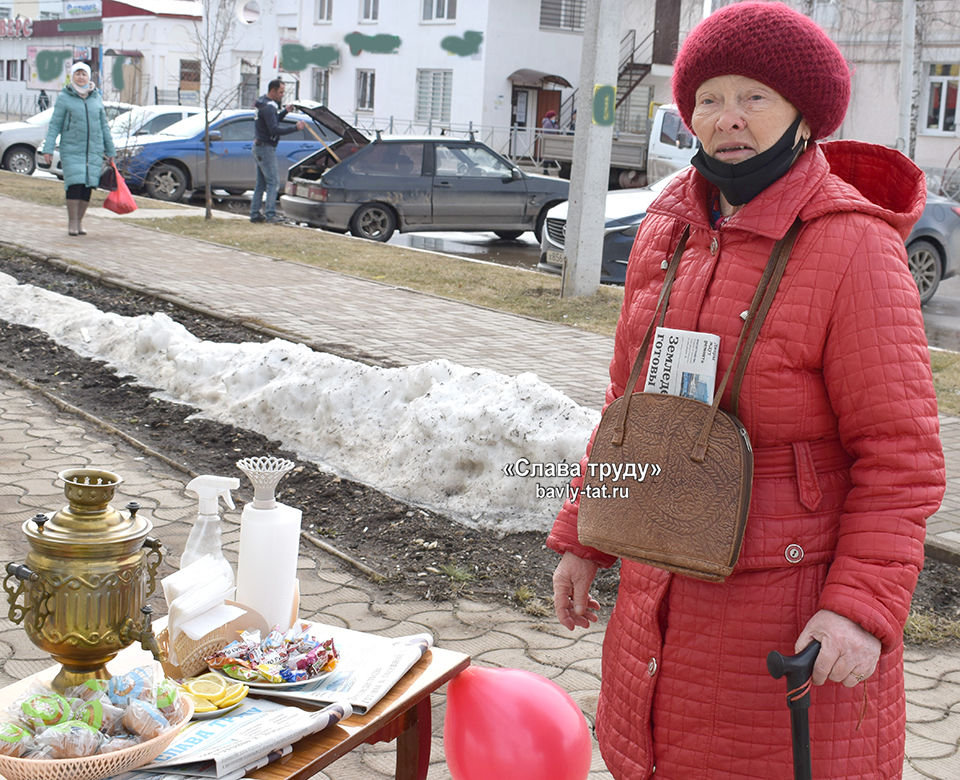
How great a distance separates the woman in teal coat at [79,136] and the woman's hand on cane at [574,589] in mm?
12547

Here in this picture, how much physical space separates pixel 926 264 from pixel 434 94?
A: 100 feet

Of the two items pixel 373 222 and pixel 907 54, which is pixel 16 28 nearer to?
pixel 907 54

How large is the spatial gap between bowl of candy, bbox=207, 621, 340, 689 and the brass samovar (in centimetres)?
26

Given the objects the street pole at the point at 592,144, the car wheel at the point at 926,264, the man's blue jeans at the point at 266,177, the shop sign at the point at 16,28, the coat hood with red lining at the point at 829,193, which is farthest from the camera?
the shop sign at the point at 16,28

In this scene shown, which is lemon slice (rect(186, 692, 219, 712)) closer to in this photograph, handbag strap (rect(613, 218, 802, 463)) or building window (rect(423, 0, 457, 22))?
handbag strap (rect(613, 218, 802, 463))

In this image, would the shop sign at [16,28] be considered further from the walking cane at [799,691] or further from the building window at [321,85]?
the walking cane at [799,691]

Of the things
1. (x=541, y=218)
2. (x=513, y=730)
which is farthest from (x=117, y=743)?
(x=541, y=218)

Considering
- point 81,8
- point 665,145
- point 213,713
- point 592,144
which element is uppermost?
point 81,8

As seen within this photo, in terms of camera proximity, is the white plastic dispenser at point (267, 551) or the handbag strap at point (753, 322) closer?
the handbag strap at point (753, 322)

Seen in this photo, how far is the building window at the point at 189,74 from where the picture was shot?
57156mm

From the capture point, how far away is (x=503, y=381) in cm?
571

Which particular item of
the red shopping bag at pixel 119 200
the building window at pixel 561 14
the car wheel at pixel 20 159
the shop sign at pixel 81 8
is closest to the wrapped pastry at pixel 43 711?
the red shopping bag at pixel 119 200

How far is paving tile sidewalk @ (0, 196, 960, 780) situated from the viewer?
393 cm

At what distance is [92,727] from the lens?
6.28 feet
